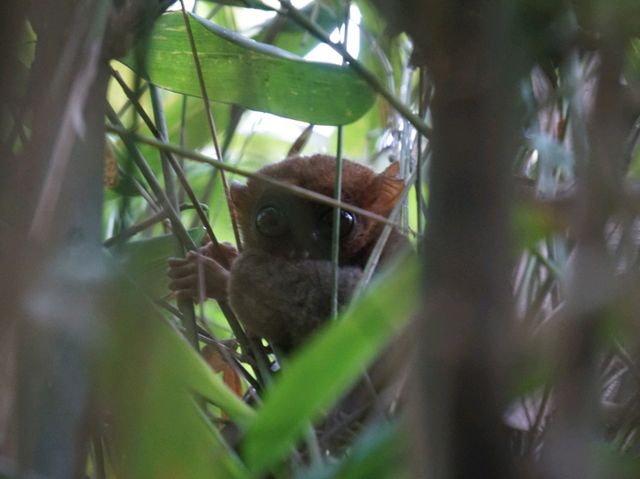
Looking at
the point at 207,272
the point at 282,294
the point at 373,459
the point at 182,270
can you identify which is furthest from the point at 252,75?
the point at 207,272

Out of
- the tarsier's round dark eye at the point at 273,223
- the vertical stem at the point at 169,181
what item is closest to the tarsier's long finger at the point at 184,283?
the vertical stem at the point at 169,181

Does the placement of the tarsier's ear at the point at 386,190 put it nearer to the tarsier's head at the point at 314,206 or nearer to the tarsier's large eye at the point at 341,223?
the tarsier's head at the point at 314,206

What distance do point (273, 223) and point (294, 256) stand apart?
0.10 m

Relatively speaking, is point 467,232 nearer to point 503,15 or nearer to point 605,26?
point 503,15

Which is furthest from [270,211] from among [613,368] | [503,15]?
[503,15]

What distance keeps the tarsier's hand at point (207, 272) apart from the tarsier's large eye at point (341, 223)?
252mm

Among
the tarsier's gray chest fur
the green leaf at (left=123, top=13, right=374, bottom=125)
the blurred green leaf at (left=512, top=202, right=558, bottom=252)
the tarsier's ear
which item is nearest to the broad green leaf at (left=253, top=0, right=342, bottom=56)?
the green leaf at (left=123, top=13, right=374, bottom=125)

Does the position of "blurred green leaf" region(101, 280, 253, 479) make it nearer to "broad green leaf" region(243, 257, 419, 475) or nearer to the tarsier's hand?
"broad green leaf" region(243, 257, 419, 475)

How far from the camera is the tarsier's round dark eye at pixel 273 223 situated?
212 centimetres

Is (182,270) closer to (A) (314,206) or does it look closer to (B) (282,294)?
(B) (282,294)

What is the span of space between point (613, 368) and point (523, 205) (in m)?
0.70

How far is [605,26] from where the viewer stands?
23.1 inches

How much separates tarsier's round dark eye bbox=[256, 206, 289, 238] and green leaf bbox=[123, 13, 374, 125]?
0.76m

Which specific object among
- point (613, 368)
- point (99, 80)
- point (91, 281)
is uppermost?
point (99, 80)
